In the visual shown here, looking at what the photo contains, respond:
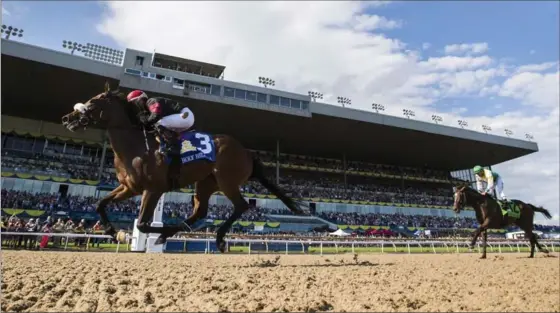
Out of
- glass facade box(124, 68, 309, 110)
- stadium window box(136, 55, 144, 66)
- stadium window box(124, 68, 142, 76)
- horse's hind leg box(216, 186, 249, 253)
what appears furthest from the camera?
stadium window box(136, 55, 144, 66)

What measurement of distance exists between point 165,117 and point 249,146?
3818cm

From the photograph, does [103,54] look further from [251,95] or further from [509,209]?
[509,209]

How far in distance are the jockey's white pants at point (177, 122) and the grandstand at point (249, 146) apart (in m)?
20.0

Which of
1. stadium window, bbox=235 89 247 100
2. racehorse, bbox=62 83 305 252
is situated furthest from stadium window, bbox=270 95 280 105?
racehorse, bbox=62 83 305 252

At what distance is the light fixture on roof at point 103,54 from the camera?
3231 centimetres

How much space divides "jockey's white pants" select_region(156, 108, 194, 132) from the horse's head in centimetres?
50

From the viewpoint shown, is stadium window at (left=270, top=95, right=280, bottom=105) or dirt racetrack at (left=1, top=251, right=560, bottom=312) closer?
dirt racetrack at (left=1, top=251, right=560, bottom=312)

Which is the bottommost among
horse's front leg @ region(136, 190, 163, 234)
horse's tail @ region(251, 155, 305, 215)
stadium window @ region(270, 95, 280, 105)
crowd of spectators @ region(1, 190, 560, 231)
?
horse's front leg @ region(136, 190, 163, 234)

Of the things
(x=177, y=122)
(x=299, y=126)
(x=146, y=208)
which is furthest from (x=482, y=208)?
(x=299, y=126)

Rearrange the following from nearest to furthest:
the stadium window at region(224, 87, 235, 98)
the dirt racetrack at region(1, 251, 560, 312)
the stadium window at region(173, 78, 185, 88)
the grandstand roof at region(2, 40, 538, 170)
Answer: the dirt racetrack at region(1, 251, 560, 312)
the grandstand roof at region(2, 40, 538, 170)
the stadium window at region(173, 78, 185, 88)
the stadium window at region(224, 87, 235, 98)

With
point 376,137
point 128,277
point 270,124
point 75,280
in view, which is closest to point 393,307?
point 128,277

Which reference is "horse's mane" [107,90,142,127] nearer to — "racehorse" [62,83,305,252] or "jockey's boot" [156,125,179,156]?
"racehorse" [62,83,305,252]

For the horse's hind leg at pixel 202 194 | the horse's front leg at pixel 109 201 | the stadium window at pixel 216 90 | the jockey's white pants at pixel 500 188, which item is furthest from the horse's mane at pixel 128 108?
the stadium window at pixel 216 90

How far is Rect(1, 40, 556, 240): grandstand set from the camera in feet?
90.0
